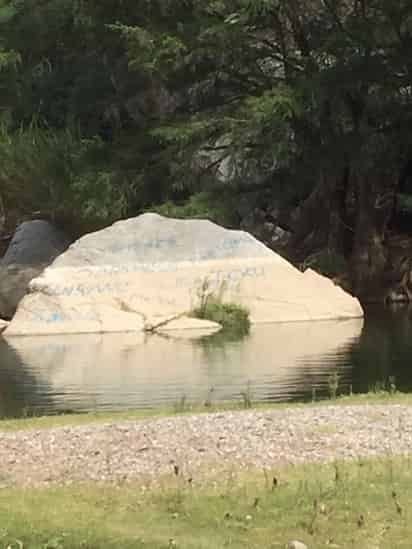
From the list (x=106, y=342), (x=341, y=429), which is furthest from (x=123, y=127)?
(x=341, y=429)

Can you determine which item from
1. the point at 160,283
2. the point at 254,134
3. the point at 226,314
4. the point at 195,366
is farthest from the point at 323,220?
the point at 195,366

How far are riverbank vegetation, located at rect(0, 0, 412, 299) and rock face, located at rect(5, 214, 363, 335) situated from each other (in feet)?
14.6

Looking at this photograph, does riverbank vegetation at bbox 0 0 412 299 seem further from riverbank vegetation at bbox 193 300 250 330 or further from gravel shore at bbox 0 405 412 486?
gravel shore at bbox 0 405 412 486

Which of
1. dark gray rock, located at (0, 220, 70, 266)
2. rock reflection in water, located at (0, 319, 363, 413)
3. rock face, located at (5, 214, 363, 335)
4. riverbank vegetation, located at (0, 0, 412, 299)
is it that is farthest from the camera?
dark gray rock, located at (0, 220, 70, 266)

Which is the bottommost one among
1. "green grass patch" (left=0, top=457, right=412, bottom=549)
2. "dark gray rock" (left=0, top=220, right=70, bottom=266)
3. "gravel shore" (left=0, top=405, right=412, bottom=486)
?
→ "dark gray rock" (left=0, top=220, right=70, bottom=266)

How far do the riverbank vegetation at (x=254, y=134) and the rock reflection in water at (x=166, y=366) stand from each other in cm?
858

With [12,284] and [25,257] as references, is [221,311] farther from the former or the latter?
[25,257]

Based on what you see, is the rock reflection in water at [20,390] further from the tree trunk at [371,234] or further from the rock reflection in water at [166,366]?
the tree trunk at [371,234]

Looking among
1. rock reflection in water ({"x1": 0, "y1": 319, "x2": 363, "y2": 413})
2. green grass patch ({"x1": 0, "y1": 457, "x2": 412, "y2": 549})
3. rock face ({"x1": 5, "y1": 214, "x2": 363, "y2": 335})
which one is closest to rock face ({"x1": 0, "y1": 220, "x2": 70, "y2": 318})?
rock face ({"x1": 5, "y1": 214, "x2": 363, "y2": 335})

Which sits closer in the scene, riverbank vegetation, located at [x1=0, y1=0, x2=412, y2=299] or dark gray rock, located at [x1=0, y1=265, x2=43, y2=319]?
dark gray rock, located at [x1=0, y1=265, x2=43, y2=319]

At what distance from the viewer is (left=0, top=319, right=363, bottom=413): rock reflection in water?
1384 centimetres

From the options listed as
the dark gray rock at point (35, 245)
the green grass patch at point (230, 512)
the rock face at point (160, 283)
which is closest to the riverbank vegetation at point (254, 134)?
the dark gray rock at point (35, 245)

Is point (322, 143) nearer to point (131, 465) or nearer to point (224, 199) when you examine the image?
point (224, 199)

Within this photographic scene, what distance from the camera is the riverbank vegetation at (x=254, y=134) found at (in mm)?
30828
